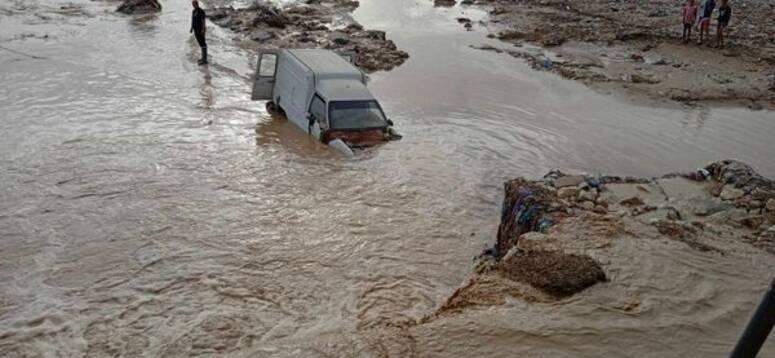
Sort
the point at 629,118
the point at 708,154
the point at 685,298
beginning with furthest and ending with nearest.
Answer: the point at 629,118
the point at 708,154
the point at 685,298

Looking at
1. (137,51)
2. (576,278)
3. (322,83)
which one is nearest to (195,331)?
(576,278)

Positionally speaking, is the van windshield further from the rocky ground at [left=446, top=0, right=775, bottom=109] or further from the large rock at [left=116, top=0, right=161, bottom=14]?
the large rock at [left=116, top=0, right=161, bottom=14]

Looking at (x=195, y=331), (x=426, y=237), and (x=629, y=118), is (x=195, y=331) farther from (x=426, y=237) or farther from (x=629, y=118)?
(x=629, y=118)

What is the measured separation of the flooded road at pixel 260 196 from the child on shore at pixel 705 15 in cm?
652

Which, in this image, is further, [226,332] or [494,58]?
[494,58]

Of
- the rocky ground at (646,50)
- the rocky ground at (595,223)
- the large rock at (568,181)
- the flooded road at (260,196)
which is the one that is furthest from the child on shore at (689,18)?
the large rock at (568,181)

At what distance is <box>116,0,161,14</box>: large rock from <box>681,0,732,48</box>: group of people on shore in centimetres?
2069

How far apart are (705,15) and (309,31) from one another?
1383 centimetres

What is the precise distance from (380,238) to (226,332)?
117 inches

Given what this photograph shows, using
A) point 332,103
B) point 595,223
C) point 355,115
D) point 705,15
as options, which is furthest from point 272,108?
point 705,15

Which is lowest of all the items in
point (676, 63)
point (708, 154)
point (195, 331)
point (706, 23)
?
point (195, 331)

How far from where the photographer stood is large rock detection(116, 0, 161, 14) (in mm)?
24891

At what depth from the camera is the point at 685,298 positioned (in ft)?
19.5

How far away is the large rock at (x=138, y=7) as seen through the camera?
81.7 ft
